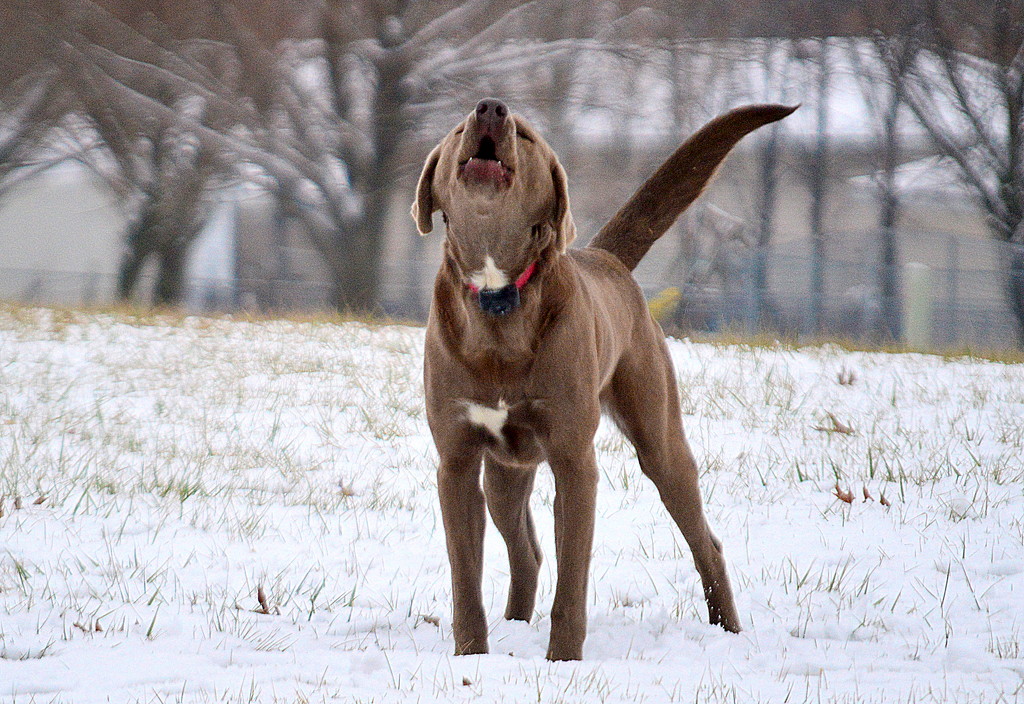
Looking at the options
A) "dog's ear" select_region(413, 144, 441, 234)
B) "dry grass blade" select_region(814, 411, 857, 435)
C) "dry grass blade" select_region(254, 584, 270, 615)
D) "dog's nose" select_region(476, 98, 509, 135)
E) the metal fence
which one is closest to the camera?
"dog's nose" select_region(476, 98, 509, 135)

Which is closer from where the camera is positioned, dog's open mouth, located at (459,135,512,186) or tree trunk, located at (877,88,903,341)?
dog's open mouth, located at (459,135,512,186)

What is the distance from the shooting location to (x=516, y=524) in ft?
10.1

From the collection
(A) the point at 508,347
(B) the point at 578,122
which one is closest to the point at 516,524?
(A) the point at 508,347

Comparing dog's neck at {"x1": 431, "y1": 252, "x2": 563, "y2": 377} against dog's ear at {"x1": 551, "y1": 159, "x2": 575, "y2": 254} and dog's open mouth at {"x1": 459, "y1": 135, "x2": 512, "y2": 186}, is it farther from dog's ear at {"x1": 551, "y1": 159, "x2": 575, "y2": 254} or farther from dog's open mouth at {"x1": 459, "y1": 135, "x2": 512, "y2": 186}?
dog's open mouth at {"x1": 459, "y1": 135, "x2": 512, "y2": 186}

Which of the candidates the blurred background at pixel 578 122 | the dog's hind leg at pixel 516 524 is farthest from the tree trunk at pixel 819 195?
the dog's hind leg at pixel 516 524

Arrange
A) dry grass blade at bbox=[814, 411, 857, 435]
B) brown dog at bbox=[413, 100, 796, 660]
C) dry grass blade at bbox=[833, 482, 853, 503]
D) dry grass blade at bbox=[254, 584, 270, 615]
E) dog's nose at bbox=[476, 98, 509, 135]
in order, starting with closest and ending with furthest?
1. dog's nose at bbox=[476, 98, 509, 135]
2. brown dog at bbox=[413, 100, 796, 660]
3. dry grass blade at bbox=[254, 584, 270, 615]
4. dry grass blade at bbox=[833, 482, 853, 503]
5. dry grass blade at bbox=[814, 411, 857, 435]

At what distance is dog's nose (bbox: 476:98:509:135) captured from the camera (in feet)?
7.78

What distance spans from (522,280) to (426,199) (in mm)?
435

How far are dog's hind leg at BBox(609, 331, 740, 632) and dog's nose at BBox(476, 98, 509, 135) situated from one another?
1035 millimetres

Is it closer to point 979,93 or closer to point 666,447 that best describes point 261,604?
point 666,447

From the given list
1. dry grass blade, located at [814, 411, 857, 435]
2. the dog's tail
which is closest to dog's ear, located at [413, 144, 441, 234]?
the dog's tail

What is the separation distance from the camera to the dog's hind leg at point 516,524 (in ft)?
10.00

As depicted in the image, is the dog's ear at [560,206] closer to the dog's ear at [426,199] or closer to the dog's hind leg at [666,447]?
the dog's ear at [426,199]

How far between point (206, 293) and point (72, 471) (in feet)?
39.0
